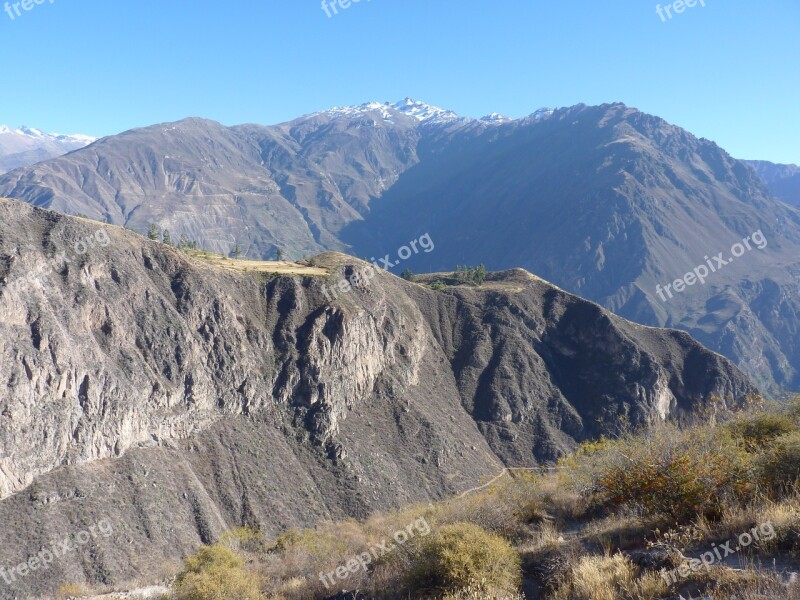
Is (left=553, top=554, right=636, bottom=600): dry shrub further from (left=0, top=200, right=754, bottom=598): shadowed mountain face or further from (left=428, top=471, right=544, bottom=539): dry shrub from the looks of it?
(left=0, top=200, right=754, bottom=598): shadowed mountain face

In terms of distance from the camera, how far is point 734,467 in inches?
457

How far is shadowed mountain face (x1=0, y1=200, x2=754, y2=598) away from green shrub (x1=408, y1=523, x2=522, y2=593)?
44.5m

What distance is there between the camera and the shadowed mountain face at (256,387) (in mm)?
54406

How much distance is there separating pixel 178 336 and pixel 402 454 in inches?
1504

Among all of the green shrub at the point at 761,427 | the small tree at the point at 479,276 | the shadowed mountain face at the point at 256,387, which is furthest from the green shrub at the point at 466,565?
the small tree at the point at 479,276

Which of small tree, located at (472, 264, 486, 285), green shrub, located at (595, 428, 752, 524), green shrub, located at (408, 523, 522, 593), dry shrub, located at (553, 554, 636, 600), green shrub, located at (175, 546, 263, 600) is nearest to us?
dry shrub, located at (553, 554, 636, 600)

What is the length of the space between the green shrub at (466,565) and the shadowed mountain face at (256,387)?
44.5 metres

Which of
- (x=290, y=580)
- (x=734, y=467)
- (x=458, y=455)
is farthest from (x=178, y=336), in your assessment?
(x=734, y=467)

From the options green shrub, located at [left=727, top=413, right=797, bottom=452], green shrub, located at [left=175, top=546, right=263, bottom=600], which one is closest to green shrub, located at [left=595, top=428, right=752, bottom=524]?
green shrub, located at [left=727, top=413, right=797, bottom=452]

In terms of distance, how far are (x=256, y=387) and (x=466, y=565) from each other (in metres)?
70.9

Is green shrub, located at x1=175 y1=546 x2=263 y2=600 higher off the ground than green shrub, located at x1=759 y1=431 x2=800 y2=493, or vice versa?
green shrub, located at x1=759 y1=431 x2=800 y2=493

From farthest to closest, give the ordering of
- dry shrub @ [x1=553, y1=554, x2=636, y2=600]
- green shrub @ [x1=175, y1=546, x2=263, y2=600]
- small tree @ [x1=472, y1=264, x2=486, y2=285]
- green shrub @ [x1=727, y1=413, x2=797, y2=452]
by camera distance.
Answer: small tree @ [x1=472, y1=264, x2=486, y2=285], green shrub @ [x1=175, y1=546, x2=263, y2=600], green shrub @ [x1=727, y1=413, x2=797, y2=452], dry shrub @ [x1=553, y1=554, x2=636, y2=600]

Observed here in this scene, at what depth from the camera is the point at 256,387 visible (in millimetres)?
77688

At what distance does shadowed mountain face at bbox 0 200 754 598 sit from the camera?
54.4 m
